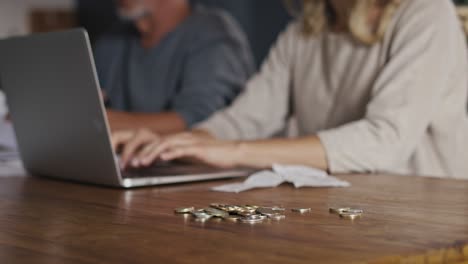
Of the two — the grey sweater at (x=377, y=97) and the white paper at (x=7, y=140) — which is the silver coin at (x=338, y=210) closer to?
the grey sweater at (x=377, y=97)

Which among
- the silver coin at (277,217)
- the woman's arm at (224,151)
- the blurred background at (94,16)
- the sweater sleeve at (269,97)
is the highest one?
the blurred background at (94,16)

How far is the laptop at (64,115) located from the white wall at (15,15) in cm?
238

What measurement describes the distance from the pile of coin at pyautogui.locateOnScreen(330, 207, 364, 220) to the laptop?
415 mm

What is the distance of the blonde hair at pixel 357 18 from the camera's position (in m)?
1.70

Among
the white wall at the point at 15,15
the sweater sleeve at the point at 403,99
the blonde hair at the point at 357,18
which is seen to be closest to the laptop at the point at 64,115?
the sweater sleeve at the point at 403,99

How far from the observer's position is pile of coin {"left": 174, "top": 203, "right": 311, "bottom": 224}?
0.92 metres

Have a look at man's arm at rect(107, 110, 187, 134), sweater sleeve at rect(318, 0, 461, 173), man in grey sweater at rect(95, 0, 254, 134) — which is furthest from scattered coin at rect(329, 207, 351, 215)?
man in grey sweater at rect(95, 0, 254, 134)

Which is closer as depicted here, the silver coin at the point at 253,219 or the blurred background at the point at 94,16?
the silver coin at the point at 253,219

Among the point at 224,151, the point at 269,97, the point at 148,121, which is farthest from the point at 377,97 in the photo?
the point at 148,121

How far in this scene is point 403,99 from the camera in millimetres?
1573

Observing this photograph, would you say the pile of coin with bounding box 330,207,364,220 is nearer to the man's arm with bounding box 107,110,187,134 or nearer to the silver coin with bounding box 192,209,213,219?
the silver coin with bounding box 192,209,213,219

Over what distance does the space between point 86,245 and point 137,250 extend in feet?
0.20

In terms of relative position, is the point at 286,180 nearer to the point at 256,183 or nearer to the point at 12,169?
the point at 256,183

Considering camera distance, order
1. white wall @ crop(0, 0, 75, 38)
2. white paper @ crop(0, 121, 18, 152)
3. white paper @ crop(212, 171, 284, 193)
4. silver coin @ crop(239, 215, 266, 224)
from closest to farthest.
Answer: silver coin @ crop(239, 215, 266, 224)
white paper @ crop(212, 171, 284, 193)
white paper @ crop(0, 121, 18, 152)
white wall @ crop(0, 0, 75, 38)
